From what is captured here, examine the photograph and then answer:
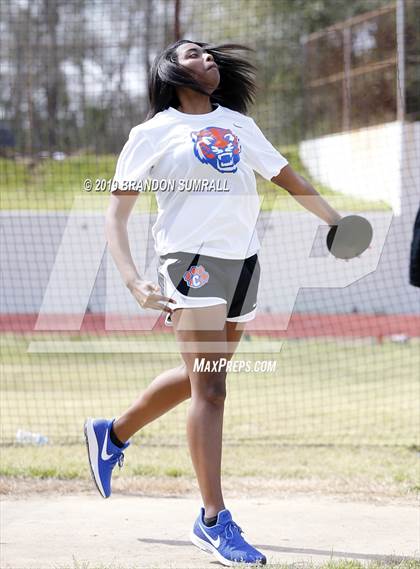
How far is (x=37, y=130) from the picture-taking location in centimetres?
1752

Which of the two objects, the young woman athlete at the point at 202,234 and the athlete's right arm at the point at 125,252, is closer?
the athlete's right arm at the point at 125,252

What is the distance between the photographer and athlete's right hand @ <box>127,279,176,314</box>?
3422mm

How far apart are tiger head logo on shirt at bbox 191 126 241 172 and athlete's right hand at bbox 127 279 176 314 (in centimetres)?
54

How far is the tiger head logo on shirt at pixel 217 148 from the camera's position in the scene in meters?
3.63

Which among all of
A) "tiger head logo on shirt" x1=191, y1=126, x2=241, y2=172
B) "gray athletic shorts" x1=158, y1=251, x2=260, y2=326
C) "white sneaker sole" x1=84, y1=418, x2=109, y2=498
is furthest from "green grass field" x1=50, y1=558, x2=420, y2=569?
"tiger head logo on shirt" x1=191, y1=126, x2=241, y2=172

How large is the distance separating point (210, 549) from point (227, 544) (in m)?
0.10

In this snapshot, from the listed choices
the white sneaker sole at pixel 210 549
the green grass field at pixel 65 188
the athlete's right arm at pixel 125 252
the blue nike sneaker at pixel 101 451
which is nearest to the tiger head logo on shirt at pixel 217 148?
Result: the athlete's right arm at pixel 125 252

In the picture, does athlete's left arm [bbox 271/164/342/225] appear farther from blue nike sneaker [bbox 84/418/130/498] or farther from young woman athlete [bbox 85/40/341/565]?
blue nike sneaker [bbox 84/418/130/498]

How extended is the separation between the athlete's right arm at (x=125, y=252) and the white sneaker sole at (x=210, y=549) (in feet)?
3.05

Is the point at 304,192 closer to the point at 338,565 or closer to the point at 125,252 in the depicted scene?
the point at 125,252

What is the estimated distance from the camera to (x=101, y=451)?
4.12 metres

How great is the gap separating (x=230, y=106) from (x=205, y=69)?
0.31m

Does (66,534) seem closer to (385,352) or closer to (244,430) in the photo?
(244,430)

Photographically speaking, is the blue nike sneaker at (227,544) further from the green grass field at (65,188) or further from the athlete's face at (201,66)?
the green grass field at (65,188)
